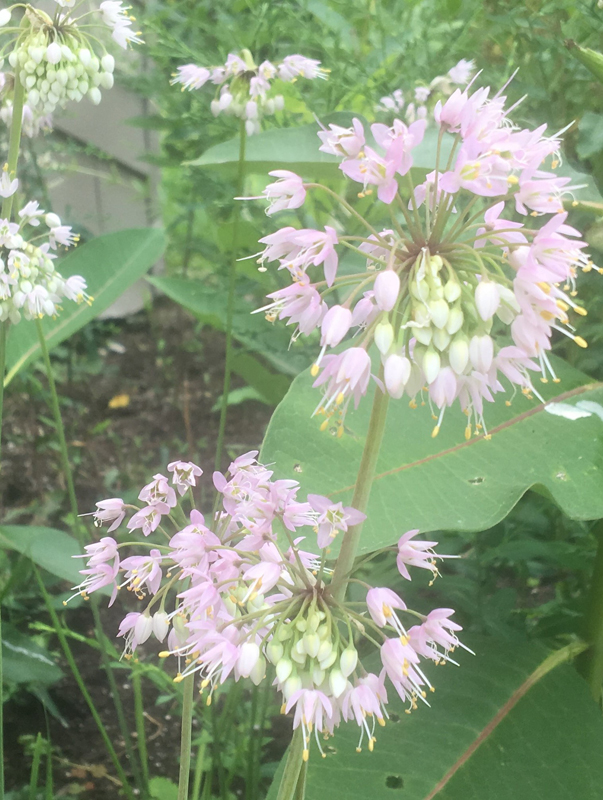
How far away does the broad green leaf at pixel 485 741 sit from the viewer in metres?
0.76

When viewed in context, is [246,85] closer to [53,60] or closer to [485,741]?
[53,60]

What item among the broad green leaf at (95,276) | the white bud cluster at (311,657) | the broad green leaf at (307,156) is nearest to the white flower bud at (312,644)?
the white bud cluster at (311,657)

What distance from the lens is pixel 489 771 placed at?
80cm

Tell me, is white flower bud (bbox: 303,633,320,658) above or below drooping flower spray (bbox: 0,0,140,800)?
below

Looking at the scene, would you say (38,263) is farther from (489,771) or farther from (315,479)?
(489,771)

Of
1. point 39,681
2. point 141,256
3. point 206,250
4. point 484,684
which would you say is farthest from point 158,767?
point 206,250

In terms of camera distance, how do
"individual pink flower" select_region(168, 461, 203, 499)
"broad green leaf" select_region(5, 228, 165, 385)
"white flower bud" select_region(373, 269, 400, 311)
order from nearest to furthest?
"white flower bud" select_region(373, 269, 400, 311) < "individual pink flower" select_region(168, 461, 203, 499) < "broad green leaf" select_region(5, 228, 165, 385)

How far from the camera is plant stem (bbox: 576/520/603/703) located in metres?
0.94

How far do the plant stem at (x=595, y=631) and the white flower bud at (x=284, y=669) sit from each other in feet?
2.03

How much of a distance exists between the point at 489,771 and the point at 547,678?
0.57ft

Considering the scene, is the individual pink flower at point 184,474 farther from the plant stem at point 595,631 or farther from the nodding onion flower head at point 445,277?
the plant stem at point 595,631

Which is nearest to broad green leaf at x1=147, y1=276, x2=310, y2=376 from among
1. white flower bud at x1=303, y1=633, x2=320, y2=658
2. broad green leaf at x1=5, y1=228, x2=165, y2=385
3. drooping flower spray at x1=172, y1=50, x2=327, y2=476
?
broad green leaf at x1=5, y1=228, x2=165, y2=385

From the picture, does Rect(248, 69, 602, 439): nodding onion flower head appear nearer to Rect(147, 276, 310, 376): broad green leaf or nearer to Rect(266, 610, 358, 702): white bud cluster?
Rect(266, 610, 358, 702): white bud cluster

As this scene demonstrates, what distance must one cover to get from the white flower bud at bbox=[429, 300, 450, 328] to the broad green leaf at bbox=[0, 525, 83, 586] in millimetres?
767
